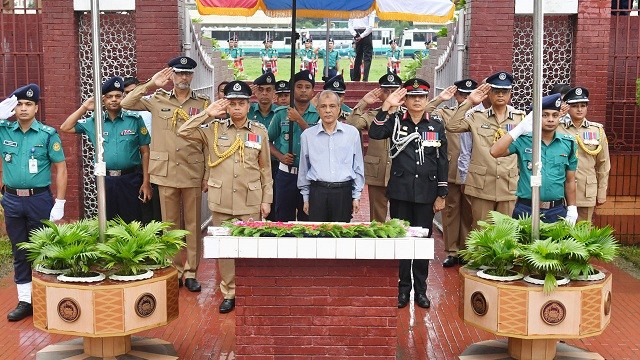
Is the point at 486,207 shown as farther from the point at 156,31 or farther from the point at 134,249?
the point at 156,31

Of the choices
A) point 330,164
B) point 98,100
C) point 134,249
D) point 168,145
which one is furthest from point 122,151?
point 134,249

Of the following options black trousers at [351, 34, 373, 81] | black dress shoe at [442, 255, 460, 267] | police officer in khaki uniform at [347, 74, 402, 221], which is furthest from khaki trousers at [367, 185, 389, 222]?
black trousers at [351, 34, 373, 81]

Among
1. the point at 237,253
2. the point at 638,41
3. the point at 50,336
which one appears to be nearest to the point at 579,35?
the point at 638,41

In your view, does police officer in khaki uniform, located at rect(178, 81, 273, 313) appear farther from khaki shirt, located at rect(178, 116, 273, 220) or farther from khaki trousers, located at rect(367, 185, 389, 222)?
khaki trousers, located at rect(367, 185, 389, 222)

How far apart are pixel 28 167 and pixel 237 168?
1605 millimetres

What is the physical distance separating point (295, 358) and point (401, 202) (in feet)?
6.51

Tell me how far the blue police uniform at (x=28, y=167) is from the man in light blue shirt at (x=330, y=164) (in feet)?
6.51

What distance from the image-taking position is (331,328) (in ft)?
18.9

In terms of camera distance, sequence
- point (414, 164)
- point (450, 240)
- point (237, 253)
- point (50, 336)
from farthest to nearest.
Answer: point (450, 240), point (414, 164), point (50, 336), point (237, 253)

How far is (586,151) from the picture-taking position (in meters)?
7.90

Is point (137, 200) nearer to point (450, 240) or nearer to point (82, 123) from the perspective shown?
point (82, 123)

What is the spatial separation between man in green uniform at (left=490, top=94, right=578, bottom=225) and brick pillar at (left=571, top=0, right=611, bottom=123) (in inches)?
123

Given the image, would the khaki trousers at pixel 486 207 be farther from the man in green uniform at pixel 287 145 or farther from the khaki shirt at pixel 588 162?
the man in green uniform at pixel 287 145

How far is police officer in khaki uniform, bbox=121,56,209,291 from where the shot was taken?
775 cm
